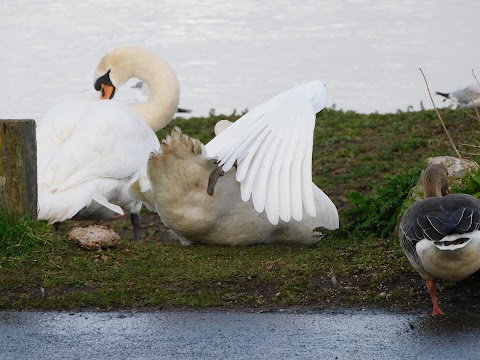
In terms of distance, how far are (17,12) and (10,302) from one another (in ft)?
56.5

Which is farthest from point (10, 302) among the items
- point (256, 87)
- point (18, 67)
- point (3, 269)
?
point (18, 67)

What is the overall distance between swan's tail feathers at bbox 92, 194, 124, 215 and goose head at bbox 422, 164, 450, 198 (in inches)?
107

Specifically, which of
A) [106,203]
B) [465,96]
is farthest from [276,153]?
[465,96]

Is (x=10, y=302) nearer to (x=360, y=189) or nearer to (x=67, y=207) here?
(x=67, y=207)

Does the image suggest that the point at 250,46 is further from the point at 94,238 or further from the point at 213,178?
the point at 94,238

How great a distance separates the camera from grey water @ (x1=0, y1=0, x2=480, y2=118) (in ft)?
53.9

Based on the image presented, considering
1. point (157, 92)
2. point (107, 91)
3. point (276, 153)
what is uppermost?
point (276, 153)

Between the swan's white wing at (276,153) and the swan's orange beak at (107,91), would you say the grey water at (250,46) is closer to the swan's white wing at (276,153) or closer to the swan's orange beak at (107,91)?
the swan's orange beak at (107,91)

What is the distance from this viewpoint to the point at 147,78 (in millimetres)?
11234

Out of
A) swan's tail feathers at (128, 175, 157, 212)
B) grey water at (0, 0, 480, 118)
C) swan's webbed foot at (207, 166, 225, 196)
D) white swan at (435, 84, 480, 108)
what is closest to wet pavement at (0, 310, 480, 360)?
swan's webbed foot at (207, 166, 225, 196)

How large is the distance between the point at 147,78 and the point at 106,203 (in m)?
3.11

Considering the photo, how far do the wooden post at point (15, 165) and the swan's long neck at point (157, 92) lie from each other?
3.87 meters

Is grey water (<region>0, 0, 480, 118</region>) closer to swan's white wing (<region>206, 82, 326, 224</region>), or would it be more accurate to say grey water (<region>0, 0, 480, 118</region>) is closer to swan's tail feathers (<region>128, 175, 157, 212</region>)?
swan's tail feathers (<region>128, 175, 157, 212</region>)

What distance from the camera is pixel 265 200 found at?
6.05 meters
